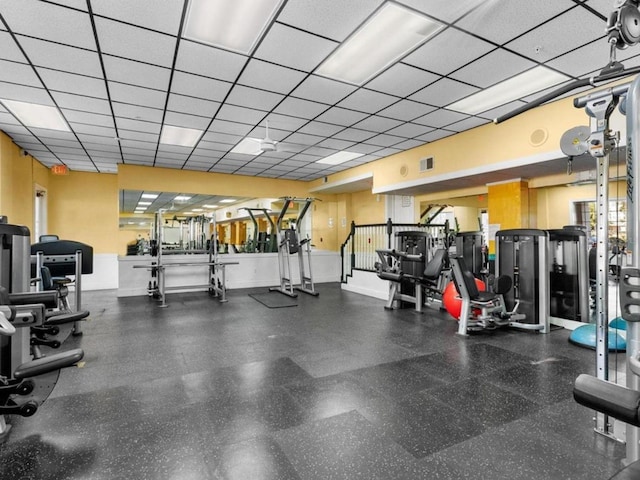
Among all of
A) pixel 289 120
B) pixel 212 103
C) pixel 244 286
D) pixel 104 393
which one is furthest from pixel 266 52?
pixel 244 286

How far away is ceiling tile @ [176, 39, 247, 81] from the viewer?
3150 mm

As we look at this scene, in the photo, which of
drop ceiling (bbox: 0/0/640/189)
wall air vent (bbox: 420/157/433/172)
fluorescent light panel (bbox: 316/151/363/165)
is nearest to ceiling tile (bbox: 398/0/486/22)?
drop ceiling (bbox: 0/0/640/189)

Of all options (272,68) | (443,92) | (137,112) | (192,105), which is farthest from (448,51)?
(137,112)

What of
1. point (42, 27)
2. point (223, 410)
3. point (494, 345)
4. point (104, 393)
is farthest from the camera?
point (494, 345)

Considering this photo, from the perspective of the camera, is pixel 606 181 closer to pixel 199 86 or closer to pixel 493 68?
pixel 493 68

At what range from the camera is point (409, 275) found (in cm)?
536

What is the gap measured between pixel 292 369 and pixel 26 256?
2.22 metres

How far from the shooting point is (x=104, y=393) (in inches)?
103

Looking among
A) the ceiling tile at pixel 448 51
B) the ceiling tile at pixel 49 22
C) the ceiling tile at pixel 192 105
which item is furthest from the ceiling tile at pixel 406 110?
the ceiling tile at pixel 49 22

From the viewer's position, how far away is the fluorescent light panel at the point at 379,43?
2.77 metres

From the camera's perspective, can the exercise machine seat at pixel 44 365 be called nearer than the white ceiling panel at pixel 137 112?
Yes

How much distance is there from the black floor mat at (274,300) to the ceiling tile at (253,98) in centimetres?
334

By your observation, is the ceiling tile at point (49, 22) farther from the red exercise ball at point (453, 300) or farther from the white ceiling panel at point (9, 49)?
the red exercise ball at point (453, 300)

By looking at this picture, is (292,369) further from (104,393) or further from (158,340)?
(158,340)
